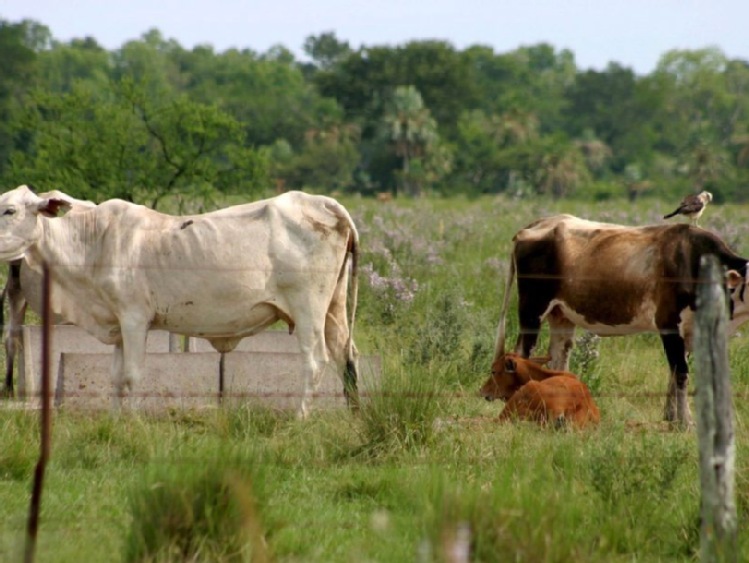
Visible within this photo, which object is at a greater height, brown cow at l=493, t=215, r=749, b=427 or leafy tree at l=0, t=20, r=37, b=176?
brown cow at l=493, t=215, r=749, b=427

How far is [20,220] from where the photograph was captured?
11.5 metres

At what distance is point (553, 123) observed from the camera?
111062 mm

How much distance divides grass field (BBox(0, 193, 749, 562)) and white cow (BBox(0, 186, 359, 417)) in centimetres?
90

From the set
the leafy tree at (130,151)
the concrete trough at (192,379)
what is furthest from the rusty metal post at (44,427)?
the leafy tree at (130,151)

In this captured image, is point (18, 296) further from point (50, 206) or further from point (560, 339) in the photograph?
point (560, 339)

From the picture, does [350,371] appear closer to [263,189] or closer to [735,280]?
[735,280]

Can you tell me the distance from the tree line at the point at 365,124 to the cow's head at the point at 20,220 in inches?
395

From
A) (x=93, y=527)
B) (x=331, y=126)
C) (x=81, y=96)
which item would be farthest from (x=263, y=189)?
(x=331, y=126)

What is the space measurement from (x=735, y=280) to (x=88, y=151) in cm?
1274

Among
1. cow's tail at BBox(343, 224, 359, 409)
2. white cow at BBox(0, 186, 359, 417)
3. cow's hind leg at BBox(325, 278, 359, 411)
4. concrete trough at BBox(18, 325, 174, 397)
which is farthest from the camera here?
concrete trough at BBox(18, 325, 174, 397)

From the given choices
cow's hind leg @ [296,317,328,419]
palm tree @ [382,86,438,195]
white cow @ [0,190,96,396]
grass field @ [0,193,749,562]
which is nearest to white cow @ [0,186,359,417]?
cow's hind leg @ [296,317,328,419]

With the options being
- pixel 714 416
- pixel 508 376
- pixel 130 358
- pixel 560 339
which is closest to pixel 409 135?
pixel 560 339

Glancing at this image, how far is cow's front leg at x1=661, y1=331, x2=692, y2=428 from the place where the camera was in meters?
11.0

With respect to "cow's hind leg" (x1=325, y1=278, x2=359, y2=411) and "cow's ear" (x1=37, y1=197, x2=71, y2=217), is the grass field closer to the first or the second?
"cow's hind leg" (x1=325, y1=278, x2=359, y2=411)
